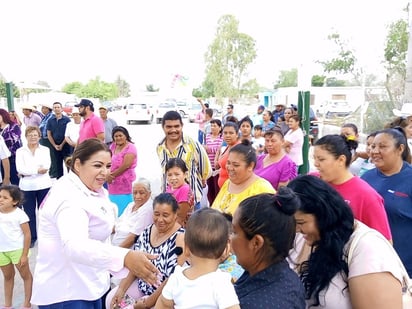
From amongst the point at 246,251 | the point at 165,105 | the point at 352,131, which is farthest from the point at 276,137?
the point at 165,105

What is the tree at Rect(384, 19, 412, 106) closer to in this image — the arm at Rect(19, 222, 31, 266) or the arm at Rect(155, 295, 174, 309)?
the arm at Rect(19, 222, 31, 266)

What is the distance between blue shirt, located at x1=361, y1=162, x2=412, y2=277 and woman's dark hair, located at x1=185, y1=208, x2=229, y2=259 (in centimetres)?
173

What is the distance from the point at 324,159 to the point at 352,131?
9.28ft

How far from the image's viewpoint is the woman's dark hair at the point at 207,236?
178cm

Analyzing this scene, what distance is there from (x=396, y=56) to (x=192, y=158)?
34.6ft

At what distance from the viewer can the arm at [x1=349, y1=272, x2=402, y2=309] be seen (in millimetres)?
1587

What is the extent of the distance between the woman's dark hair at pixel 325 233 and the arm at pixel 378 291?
0.09 metres

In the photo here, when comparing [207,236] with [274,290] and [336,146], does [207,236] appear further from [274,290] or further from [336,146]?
[336,146]

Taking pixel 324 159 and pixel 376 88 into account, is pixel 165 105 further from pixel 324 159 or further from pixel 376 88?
pixel 324 159

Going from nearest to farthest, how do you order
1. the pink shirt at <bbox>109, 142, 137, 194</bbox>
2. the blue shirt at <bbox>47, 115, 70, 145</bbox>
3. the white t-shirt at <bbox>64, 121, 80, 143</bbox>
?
the pink shirt at <bbox>109, 142, 137, 194</bbox>, the white t-shirt at <bbox>64, 121, 80, 143</bbox>, the blue shirt at <bbox>47, 115, 70, 145</bbox>

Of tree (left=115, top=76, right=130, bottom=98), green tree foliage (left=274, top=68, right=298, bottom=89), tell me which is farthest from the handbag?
tree (left=115, top=76, right=130, bottom=98)

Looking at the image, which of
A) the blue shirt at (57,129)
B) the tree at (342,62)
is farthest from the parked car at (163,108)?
the blue shirt at (57,129)

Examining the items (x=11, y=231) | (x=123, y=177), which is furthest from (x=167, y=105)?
(x=11, y=231)

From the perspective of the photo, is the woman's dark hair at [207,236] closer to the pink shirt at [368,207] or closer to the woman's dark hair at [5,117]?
the pink shirt at [368,207]
